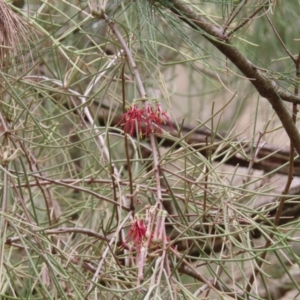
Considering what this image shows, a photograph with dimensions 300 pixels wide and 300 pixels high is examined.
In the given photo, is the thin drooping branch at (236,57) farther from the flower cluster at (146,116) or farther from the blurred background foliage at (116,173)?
the flower cluster at (146,116)

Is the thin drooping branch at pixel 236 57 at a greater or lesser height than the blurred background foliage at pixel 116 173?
greater

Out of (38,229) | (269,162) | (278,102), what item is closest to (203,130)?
(269,162)

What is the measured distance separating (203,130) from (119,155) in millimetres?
319

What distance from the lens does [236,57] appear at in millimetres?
837

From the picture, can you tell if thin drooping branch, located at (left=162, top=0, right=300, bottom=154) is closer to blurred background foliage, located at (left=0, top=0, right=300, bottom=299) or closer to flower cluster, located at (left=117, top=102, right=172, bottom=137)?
blurred background foliage, located at (left=0, top=0, right=300, bottom=299)

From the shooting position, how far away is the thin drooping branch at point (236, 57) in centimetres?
80

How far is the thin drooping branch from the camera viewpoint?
796 mm

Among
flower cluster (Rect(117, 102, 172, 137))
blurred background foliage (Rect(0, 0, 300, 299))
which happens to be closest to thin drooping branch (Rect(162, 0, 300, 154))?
blurred background foliage (Rect(0, 0, 300, 299))

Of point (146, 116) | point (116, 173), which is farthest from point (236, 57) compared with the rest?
point (116, 173)

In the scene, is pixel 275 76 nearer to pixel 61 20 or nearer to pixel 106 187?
pixel 106 187

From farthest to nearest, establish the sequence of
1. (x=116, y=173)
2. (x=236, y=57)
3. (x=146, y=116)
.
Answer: (x=116, y=173) < (x=236, y=57) < (x=146, y=116)

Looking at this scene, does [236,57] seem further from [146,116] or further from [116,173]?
[116,173]

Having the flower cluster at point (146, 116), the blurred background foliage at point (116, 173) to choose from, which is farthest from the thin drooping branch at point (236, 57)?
the flower cluster at point (146, 116)

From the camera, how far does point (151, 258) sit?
70 centimetres
